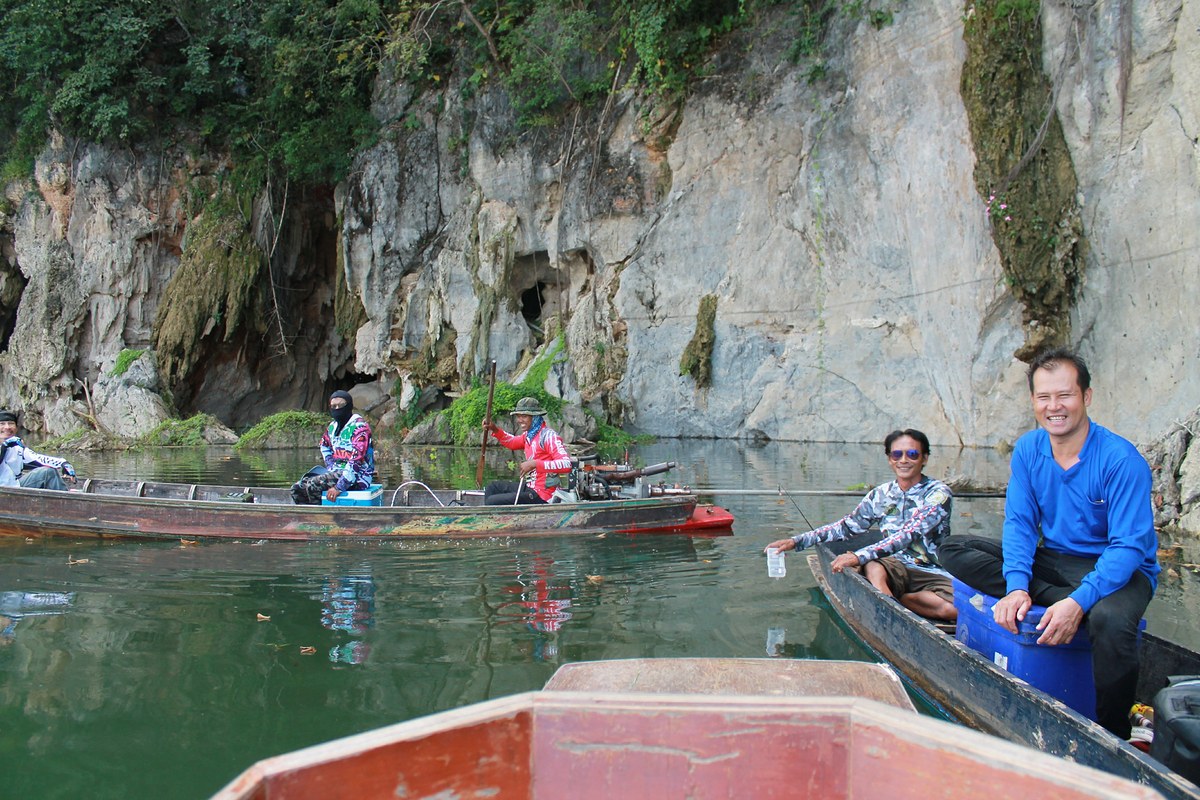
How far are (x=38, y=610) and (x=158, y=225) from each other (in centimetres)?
2475

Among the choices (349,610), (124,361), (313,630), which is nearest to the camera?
(313,630)

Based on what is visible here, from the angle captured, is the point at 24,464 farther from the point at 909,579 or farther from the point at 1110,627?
the point at 1110,627

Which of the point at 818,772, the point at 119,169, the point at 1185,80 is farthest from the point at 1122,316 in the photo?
the point at 119,169

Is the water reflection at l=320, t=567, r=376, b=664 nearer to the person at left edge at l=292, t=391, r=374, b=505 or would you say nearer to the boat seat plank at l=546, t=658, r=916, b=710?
the person at left edge at l=292, t=391, r=374, b=505

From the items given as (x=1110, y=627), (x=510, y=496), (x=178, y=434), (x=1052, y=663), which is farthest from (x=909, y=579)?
(x=178, y=434)

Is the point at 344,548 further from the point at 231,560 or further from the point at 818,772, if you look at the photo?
the point at 818,772

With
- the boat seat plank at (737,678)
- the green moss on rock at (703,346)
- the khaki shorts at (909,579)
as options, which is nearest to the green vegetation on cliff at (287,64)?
the green moss on rock at (703,346)

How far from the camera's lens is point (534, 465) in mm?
9742

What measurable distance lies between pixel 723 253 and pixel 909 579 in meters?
17.2

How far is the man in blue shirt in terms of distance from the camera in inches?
141

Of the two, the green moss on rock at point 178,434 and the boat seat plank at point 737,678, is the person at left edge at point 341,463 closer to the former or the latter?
the boat seat plank at point 737,678

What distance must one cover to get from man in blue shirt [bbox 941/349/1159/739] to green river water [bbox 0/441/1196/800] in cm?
195

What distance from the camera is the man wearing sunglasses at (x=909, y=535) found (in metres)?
5.70

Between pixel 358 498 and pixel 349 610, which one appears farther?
pixel 358 498
